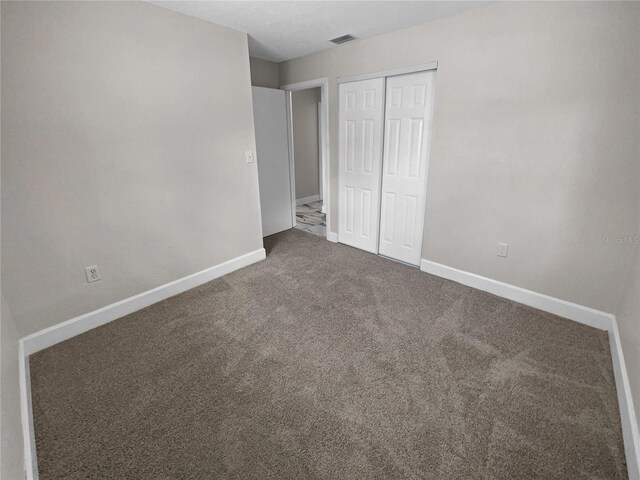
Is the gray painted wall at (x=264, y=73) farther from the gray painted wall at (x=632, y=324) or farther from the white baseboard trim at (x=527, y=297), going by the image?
the gray painted wall at (x=632, y=324)

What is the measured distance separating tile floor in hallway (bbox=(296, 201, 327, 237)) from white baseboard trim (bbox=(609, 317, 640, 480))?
125 inches

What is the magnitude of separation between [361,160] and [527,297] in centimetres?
212

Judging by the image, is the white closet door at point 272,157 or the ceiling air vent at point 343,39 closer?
the ceiling air vent at point 343,39

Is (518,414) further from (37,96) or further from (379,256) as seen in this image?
(37,96)

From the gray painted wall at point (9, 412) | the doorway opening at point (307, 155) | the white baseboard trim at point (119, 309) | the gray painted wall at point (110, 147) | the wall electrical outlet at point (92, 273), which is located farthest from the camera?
the doorway opening at point (307, 155)

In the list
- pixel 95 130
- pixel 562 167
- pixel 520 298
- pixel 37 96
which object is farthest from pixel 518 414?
pixel 37 96

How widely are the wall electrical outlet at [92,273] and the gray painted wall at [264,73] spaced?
110 inches

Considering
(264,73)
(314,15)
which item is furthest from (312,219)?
(314,15)

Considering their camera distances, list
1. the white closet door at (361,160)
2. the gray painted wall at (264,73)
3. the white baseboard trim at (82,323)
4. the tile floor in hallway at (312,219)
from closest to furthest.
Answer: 1. the white baseboard trim at (82,323)
2. the white closet door at (361,160)
3. the gray painted wall at (264,73)
4. the tile floor in hallway at (312,219)

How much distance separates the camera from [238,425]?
156 centimetres

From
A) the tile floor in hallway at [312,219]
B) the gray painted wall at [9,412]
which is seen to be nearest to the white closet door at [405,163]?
the tile floor in hallway at [312,219]

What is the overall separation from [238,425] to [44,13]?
265 cm

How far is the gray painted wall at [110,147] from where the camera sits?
1890 millimetres

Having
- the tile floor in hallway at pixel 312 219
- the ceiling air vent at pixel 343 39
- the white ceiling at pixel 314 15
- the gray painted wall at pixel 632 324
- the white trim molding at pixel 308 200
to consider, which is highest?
the white ceiling at pixel 314 15
